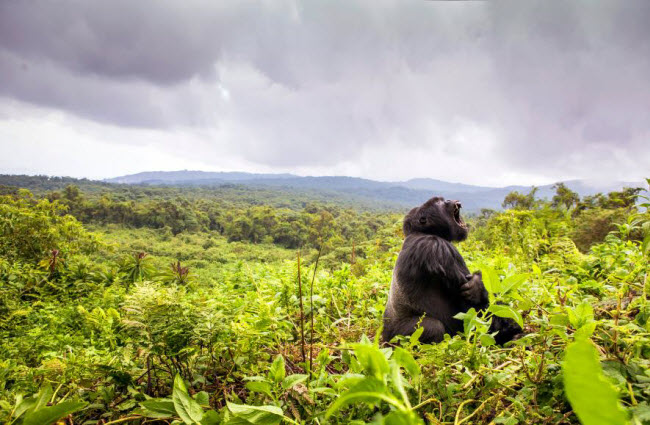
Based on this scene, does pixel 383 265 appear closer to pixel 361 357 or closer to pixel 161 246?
pixel 361 357

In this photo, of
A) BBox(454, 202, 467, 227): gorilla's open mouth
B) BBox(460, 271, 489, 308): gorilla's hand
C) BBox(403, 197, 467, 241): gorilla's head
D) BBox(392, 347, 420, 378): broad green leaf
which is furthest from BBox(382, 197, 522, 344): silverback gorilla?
BBox(392, 347, 420, 378): broad green leaf

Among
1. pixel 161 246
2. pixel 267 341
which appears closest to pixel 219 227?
pixel 161 246

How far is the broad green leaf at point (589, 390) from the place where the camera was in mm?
299

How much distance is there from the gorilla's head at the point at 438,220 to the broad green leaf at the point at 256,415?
101 inches

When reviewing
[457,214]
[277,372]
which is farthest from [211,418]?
[457,214]

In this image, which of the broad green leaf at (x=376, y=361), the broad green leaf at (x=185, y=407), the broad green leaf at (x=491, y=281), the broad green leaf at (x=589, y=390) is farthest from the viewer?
the broad green leaf at (x=491, y=281)

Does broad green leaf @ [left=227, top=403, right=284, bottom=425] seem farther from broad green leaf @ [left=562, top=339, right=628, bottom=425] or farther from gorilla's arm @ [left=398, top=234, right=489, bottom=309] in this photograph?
gorilla's arm @ [left=398, top=234, right=489, bottom=309]

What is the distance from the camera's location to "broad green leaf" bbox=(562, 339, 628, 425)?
299 mm

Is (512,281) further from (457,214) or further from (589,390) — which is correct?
(457,214)

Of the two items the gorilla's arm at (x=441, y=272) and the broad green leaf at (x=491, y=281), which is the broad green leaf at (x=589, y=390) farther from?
the gorilla's arm at (x=441, y=272)

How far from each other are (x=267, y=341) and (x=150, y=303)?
0.47 metres

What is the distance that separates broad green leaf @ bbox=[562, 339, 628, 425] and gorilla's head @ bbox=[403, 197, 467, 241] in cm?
274

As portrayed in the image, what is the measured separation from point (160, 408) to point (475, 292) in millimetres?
2320

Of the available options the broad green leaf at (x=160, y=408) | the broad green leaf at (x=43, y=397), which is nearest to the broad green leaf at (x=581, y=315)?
the broad green leaf at (x=160, y=408)
